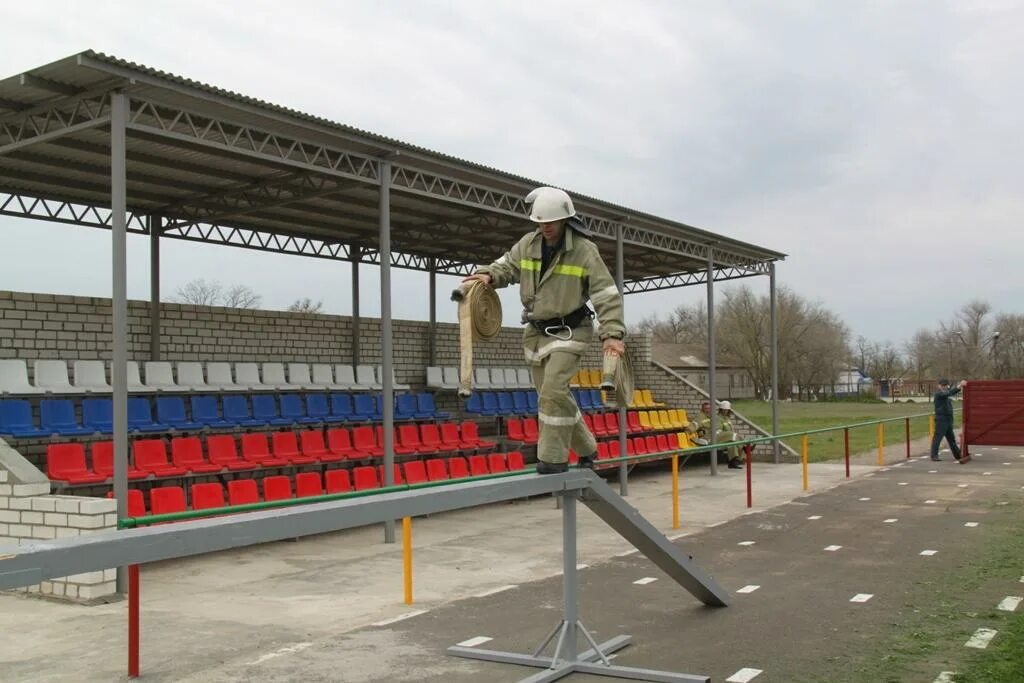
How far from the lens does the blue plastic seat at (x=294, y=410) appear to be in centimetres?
1497

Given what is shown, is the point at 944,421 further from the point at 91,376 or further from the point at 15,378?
the point at 15,378

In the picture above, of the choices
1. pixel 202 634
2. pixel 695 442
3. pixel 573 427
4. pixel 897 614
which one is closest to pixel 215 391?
pixel 202 634

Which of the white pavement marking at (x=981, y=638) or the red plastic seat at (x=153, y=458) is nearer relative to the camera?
the white pavement marking at (x=981, y=638)

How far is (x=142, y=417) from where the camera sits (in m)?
13.1

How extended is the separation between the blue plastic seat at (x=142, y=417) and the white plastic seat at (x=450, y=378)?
753 cm

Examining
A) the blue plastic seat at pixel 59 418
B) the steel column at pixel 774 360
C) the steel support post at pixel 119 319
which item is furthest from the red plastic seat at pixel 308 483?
the steel column at pixel 774 360

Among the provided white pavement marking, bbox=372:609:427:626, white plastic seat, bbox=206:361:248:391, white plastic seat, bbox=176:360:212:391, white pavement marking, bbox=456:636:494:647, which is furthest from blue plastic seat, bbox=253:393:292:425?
white pavement marking, bbox=456:636:494:647

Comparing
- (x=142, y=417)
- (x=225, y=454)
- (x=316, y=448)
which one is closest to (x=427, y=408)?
(x=316, y=448)

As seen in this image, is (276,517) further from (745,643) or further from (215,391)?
(215,391)

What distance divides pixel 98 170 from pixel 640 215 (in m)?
9.63

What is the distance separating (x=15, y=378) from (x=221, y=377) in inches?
136

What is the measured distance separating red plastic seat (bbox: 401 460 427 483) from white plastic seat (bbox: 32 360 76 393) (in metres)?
4.95

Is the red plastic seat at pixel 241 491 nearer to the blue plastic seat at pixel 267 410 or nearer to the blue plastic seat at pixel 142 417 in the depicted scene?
the blue plastic seat at pixel 142 417

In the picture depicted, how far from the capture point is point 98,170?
12.8 metres
